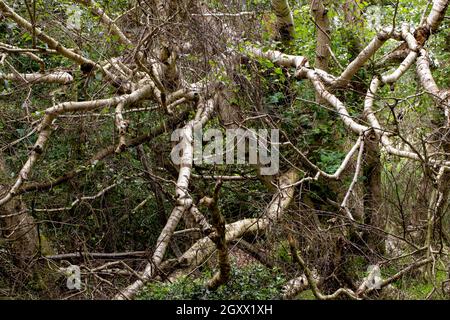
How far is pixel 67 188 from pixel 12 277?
1643 millimetres

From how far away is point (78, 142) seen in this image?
23.4 ft

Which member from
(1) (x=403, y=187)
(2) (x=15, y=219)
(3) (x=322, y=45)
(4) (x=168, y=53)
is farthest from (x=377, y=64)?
(2) (x=15, y=219)

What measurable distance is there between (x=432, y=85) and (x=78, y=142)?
3861 mm

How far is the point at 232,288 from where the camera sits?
5.21 m

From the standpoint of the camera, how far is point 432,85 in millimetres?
5648

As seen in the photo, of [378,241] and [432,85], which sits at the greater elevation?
[432,85]

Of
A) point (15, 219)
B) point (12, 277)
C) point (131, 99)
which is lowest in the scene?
point (12, 277)

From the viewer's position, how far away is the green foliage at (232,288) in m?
5.06

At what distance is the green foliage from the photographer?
506cm

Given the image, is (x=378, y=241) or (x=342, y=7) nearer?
(x=378, y=241)

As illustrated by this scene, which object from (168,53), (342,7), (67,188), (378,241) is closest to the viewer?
(168,53)

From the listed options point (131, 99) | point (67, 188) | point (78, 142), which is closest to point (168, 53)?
point (131, 99)
